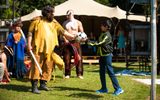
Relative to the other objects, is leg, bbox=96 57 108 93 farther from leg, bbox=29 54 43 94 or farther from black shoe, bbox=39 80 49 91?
leg, bbox=29 54 43 94

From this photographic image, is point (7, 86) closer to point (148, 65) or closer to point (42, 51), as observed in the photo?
point (42, 51)

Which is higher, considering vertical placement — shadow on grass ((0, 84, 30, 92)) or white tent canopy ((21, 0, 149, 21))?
A: white tent canopy ((21, 0, 149, 21))

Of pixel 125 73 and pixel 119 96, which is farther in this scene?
pixel 125 73

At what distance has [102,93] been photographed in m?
10.7

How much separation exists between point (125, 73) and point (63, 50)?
8.92ft

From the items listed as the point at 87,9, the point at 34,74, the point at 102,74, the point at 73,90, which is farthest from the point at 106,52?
the point at 87,9

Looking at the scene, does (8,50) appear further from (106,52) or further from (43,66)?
(106,52)

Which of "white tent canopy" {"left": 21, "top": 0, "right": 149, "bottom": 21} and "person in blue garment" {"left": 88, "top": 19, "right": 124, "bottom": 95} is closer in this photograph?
"person in blue garment" {"left": 88, "top": 19, "right": 124, "bottom": 95}

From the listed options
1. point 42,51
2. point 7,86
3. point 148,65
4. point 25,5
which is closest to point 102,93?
point 42,51

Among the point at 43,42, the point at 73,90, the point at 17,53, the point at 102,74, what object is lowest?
the point at 73,90

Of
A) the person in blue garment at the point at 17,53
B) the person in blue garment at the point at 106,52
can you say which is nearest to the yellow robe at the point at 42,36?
the person in blue garment at the point at 106,52

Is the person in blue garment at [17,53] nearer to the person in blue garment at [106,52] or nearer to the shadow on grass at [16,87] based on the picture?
the shadow on grass at [16,87]

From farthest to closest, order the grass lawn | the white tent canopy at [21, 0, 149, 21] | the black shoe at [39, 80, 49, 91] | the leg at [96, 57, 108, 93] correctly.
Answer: the white tent canopy at [21, 0, 149, 21], the black shoe at [39, 80, 49, 91], the leg at [96, 57, 108, 93], the grass lawn

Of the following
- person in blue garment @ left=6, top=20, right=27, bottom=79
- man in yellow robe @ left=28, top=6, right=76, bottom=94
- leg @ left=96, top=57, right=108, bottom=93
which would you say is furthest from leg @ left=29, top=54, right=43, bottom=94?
person in blue garment @ left=6, top=20, right=27, bottom=79
